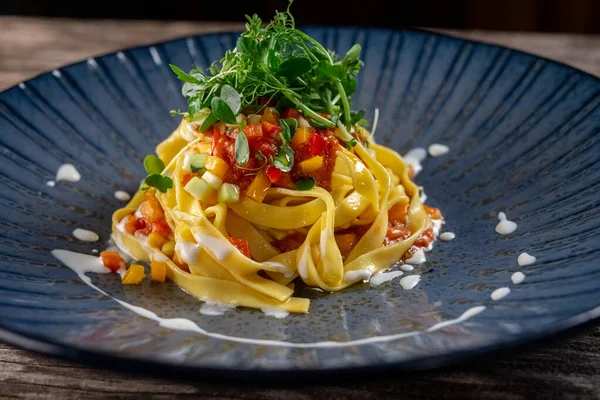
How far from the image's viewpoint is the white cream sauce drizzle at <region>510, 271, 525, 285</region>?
10.4 ft

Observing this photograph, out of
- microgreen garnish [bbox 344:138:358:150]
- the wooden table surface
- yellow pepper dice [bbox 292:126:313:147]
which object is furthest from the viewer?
microgreen garnish [bbox 344:138:358:150]

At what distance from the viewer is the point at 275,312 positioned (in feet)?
10.5

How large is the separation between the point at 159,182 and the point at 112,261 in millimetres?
453

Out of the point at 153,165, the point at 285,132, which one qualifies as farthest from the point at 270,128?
the point at 153,165

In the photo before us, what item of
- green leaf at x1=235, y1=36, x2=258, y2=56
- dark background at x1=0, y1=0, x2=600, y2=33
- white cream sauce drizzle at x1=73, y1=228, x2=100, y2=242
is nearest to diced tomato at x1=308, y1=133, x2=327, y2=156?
green leaf at x1=235, y1=36, x2=258, y2=56

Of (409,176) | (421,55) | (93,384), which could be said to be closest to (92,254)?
(93,384)

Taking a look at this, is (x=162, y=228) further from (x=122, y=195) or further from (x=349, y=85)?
(x=349, y=85)

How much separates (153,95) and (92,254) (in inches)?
54.8

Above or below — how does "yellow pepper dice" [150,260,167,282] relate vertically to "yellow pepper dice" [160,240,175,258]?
below

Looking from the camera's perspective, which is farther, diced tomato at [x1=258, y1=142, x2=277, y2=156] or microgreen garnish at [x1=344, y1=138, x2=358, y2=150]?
microgreen garnish at [x1=344, y1=138, x2=358, y2=150]

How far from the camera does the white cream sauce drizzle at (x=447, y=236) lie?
12.5ft

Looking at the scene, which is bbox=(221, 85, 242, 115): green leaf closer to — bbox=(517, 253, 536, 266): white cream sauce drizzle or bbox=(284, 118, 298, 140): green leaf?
bbox=(284, 118, 298, 140): green leaf

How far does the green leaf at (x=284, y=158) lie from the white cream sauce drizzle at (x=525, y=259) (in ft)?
3.49

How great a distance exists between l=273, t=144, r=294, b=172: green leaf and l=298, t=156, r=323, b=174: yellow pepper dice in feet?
0.36
